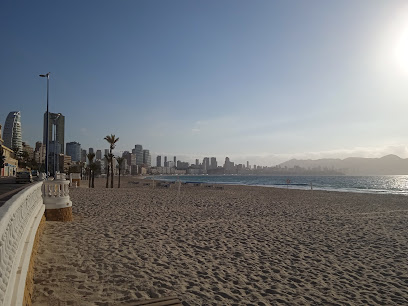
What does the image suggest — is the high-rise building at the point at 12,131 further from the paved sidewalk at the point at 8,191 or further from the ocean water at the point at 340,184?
the paved sidewalk at the point at 8,191

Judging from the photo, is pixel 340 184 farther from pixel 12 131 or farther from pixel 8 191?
pixel 12 131

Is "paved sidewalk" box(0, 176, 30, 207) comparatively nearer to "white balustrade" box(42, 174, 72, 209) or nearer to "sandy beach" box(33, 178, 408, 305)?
"white balustrade" box(42, 174, 72, 209)

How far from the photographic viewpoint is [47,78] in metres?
23.3

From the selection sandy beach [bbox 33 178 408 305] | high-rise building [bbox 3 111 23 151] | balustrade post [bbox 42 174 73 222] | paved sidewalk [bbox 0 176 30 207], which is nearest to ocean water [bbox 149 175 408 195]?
paved sidewalk [bbox 0 176 30 207]

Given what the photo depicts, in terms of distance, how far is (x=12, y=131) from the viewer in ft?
471

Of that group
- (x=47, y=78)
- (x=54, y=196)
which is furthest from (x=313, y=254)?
(x=47, y=78)

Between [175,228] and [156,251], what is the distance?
2.86 meters

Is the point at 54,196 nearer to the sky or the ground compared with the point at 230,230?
nearer to the sky

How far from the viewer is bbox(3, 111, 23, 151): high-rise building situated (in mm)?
→ 141750

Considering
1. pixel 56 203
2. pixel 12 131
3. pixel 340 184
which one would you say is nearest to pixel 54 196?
pixel 56 203

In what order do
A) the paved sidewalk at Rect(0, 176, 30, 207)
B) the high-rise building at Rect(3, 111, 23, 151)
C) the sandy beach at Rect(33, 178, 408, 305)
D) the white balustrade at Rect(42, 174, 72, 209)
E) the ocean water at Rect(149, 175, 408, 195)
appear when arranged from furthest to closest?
the high-rise building at Rect(3, 111, 23, 151)
the ocean water at Rect(149, 175, 408, 195)
the paved sidewalk at Rect(0, 176, 30, 207)
the white balustrade at Rect(42, 174, 72, 209)
the sandy beach at Rect(33, 178, 408, 305)

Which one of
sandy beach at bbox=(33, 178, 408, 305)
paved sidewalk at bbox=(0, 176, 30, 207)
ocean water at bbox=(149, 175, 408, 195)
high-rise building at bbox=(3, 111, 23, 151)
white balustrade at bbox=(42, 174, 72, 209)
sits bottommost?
ocean water at bbox=(149, 175, 408, 195)

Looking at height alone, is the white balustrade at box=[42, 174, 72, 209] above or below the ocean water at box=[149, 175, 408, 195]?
above

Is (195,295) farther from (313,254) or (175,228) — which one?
(175,228)
